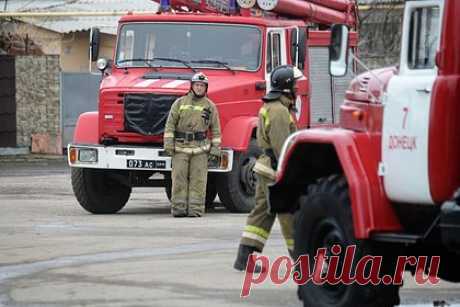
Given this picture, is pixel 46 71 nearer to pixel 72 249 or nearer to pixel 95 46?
pixel 95 46

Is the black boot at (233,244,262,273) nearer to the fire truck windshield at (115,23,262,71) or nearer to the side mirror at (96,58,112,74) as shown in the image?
the fire truck windshield at (115,23,262,71)

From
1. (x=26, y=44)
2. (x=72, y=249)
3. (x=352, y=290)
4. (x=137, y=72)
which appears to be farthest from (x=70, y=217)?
(x=26, y=44)

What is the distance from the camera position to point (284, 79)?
11023 millimetres

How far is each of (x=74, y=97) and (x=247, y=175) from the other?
14757 millimetres

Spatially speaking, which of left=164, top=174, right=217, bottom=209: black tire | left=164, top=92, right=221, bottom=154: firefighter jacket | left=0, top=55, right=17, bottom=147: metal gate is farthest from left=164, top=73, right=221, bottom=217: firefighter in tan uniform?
left=0, top=55, right=17, bottom=147: metal gate

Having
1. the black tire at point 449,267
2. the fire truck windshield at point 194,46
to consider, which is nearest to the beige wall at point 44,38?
the fire truck windshield at point 194,46

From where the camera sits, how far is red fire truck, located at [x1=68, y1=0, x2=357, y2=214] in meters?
16.8

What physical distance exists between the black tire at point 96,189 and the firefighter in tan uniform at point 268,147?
253 inches

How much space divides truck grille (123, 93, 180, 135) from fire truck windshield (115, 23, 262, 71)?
87 centimetres

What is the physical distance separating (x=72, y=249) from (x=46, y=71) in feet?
60.7

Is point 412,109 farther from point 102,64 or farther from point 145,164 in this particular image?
point 102,64

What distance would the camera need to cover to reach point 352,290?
839 cm

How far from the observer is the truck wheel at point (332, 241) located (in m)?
8.36

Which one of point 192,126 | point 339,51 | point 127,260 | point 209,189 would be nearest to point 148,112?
point 192,126
